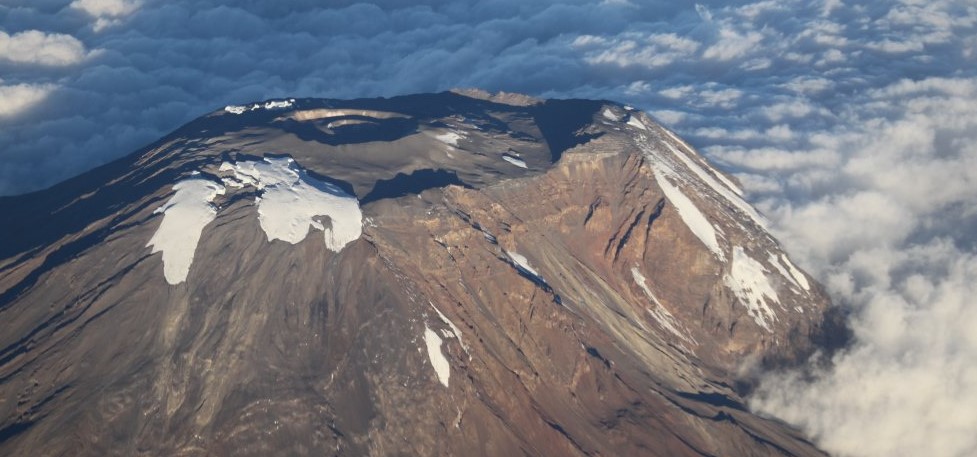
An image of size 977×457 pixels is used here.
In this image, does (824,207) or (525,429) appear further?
(824,207)

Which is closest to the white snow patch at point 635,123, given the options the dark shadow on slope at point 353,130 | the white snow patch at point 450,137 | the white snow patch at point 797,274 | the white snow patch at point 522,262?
the white snow patch at point 797,274

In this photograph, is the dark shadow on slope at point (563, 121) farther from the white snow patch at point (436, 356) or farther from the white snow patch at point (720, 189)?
the white snow patch at point (436, 356)

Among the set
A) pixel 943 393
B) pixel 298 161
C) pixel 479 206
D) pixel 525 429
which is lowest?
pixel 943 393

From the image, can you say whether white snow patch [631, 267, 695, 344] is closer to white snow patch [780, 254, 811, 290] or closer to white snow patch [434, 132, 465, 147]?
white snow patch [780, 254, 811, 290]

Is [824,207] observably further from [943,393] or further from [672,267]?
[672,267]

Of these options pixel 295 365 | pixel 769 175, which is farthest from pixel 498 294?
pixel 769 175

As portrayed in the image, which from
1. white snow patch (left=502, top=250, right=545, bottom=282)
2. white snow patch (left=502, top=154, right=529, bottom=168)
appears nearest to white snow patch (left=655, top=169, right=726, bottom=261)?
white snow patch (left=502, top=154, right=529, bottom=168)

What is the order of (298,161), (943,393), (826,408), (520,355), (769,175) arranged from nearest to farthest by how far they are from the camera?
(520,355) < (298,161) < (826,408) < (943,393) < (769,175)
